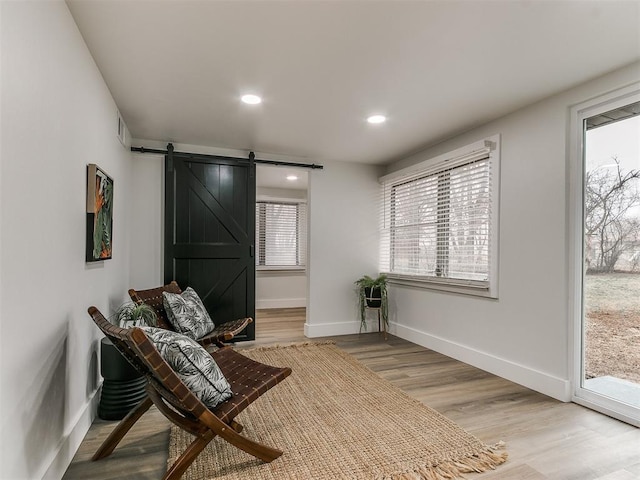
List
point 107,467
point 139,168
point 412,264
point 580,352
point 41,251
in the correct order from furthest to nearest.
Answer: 1. point 412,264
2. point 139,168
3. point 580,352
4. point 107,467
5. point 41,251

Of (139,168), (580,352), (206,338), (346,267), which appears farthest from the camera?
(346,267)

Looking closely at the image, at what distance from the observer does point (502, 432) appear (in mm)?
2189

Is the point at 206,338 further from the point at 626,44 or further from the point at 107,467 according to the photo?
the point at 626,44

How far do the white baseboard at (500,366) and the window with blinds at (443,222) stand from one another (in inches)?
25.6

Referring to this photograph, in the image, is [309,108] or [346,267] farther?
[346,267]

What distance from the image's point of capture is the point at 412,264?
439 cm

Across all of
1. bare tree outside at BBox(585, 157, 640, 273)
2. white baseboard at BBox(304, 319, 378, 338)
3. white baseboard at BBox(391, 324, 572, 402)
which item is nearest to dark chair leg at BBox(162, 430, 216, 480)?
white baseboard at BBox(391, 324, 572, 402)

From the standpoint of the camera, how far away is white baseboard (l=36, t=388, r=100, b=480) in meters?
1.66

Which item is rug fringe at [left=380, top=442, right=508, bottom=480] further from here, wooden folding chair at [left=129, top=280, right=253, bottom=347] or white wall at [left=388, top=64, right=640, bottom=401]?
wooden folding chair at [left=129, top=280, right=253, bottom=347]

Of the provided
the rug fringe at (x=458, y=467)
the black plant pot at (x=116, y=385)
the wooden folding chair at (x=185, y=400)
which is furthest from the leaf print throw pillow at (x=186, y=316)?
the rug fringe at (x=458, y=467)

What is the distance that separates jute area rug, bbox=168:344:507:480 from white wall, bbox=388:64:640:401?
1071mm

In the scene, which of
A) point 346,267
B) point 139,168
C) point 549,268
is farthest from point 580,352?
point 139,168

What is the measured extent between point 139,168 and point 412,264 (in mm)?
3369

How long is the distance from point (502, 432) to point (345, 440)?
3.25 feet
